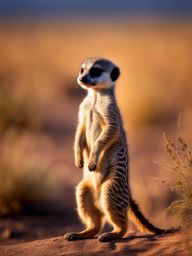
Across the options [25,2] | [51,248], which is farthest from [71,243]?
[25,2]

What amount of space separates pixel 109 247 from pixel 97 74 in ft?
5.33

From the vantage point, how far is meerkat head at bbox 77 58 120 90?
19.0 ft

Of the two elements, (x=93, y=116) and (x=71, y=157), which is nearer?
(x=93, y=116)

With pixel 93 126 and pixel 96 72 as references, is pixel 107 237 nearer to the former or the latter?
pixel 93 126

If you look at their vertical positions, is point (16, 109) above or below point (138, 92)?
below

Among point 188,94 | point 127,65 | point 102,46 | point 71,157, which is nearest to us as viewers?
point 71,157

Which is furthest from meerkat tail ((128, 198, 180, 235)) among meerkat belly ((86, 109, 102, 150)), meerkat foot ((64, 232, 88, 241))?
meerkat belly ((86, 109, 102, 150))

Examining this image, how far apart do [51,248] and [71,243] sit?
0.20m

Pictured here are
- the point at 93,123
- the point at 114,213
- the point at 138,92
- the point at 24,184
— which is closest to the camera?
the point at 114,213

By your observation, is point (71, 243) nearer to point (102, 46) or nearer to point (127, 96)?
point (127, 96)

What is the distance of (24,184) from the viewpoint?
26.7 ft

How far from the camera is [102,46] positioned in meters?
34.5

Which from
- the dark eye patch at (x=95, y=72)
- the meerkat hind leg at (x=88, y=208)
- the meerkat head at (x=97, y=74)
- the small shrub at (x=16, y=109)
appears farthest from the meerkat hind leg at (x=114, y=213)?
the small shrub at (x=16, y=109)

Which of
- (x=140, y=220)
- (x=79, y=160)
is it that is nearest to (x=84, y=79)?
(x=79, y=160)
